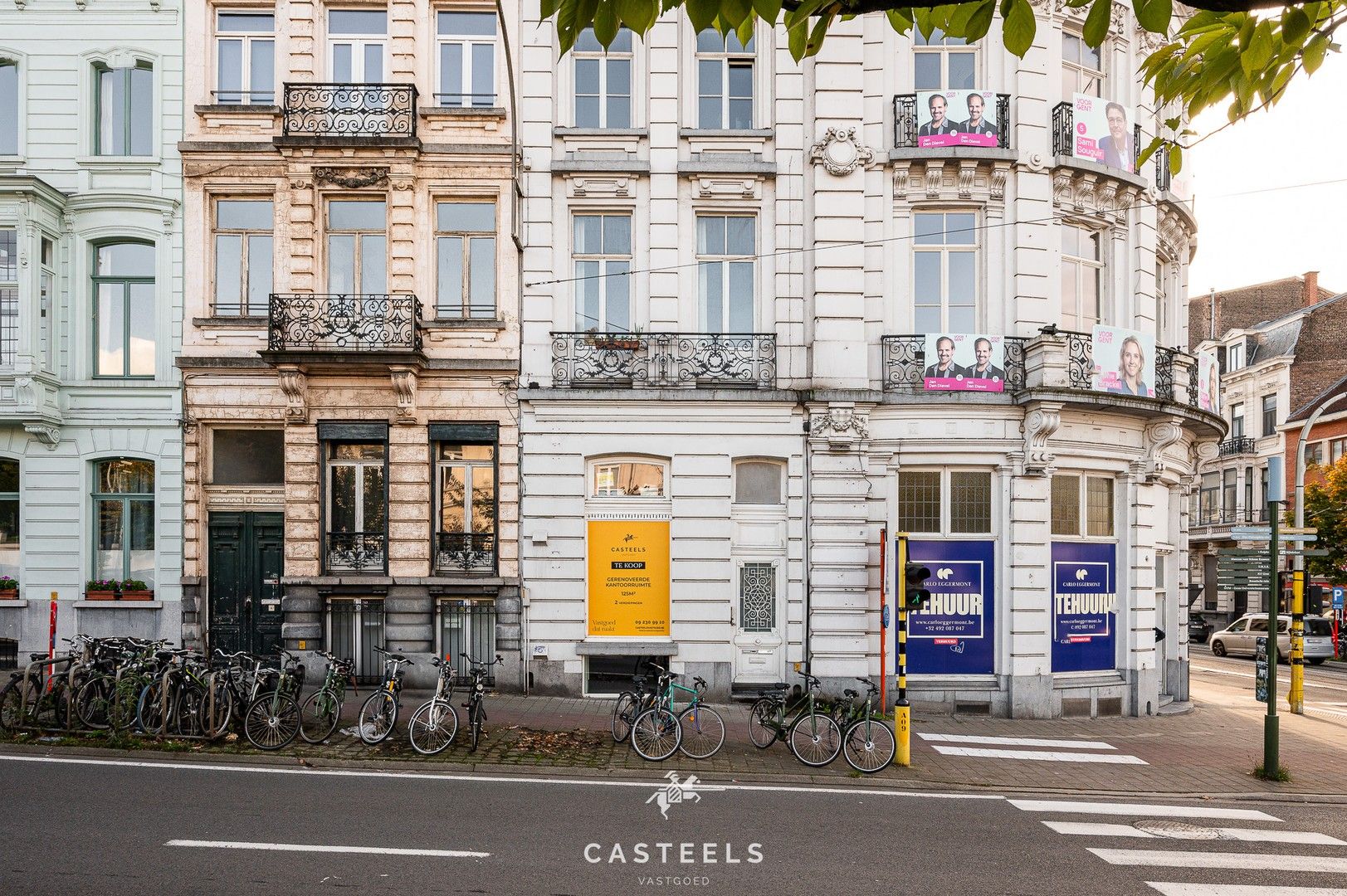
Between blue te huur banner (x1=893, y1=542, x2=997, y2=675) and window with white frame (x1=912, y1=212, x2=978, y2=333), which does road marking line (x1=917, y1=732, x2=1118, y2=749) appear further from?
window with white frame (x1=912, y1=212, x2=978, y2=333)

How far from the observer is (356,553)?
16.1 m

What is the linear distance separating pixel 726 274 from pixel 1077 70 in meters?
7.37

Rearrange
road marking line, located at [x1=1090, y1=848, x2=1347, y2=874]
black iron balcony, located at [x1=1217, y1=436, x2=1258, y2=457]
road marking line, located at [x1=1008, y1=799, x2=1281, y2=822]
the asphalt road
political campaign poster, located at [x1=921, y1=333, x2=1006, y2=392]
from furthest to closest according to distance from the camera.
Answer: black iron balcony, located at [x1=1217, y1=436, x2=1258, y2=457]
political campaign poster, located at [x1=921, y1=333, x2=1006, y2=392]
road marking line, located at [x1=1008, y1=799, x2=1281, y2=822]
road marking line, located at [x1=1090, y1=848, x2=1347, y2=874]
the asphalt road

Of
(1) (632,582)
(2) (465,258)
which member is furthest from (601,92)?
(1) (632,582)

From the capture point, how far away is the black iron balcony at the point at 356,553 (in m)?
16.1

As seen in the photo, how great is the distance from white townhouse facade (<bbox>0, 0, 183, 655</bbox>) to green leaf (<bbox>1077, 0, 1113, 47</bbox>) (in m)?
16.5

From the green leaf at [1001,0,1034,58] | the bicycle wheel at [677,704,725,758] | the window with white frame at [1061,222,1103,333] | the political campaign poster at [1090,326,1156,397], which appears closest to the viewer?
the green leaf at [1001,0,1034,58]

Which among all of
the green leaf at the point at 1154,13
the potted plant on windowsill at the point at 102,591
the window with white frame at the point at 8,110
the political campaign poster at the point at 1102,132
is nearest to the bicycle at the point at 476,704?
Answer: the potted plant on windowsill at the point at 102,591

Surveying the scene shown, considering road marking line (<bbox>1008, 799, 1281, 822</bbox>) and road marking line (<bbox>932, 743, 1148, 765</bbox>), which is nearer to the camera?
road marking line (<bbox>1008, 799, 1281, 822</bbox>)

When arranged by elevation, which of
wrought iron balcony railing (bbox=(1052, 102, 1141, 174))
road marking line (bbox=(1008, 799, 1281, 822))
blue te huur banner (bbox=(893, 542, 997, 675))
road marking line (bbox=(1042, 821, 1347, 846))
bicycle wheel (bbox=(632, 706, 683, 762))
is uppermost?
wrought iron balcony railing (bbox=(1052, 102, 1141, 174))

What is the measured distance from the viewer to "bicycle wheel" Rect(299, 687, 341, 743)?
1177 centimetres

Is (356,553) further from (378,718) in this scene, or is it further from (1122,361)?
(1122,361)

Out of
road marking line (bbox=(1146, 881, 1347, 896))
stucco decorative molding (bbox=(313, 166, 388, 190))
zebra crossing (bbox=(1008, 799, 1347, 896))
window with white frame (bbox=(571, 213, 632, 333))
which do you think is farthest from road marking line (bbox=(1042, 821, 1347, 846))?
stucco decorative molding (bbox=(313, 166, 388, 190))

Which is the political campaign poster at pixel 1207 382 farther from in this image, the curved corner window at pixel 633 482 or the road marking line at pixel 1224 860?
the road marking line at pixel 1224 860
